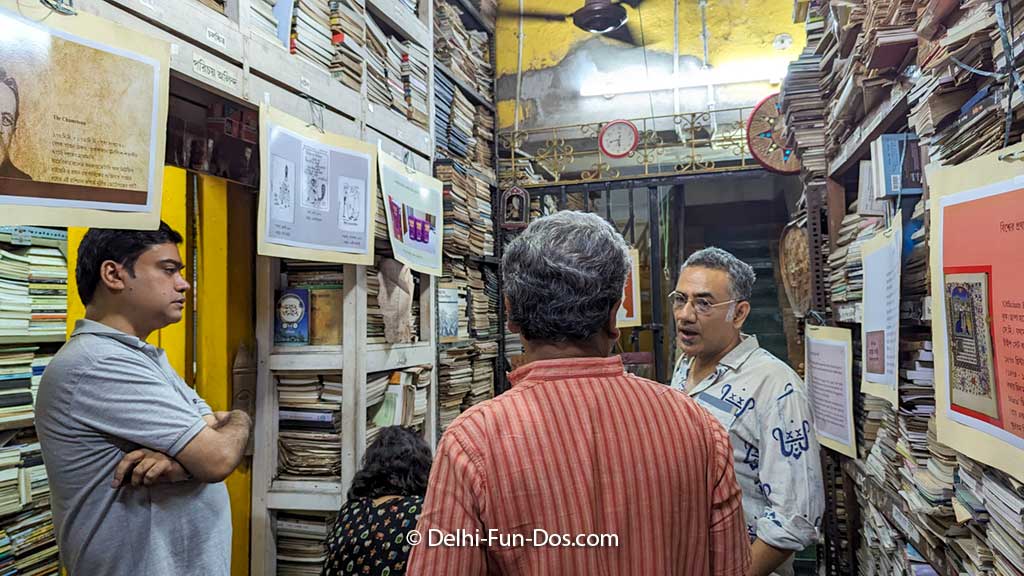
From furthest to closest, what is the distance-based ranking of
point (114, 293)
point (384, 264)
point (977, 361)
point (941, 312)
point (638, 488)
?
1. point (384, 264)
2. point (114, 293)
3. point (941, 312)
4. point (977, 361)
5. point (638, 488)

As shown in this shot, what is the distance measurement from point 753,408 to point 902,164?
0.85 metres

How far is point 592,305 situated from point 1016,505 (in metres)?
0.77

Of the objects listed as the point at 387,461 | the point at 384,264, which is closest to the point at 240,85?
the point at 384,264

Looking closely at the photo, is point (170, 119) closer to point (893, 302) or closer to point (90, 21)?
point (90, 21)

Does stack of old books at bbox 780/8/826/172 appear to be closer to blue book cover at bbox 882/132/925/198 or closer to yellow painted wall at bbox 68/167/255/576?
blue book cover at bbox 882/132/925/198

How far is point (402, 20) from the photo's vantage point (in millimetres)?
3172

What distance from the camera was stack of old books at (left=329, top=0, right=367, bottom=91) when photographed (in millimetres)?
2520

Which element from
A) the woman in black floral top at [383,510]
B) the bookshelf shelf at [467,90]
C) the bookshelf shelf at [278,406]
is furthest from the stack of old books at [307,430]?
the bookshelf shelf at [467,90]

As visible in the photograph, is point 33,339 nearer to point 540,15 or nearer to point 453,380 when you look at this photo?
point 453,380

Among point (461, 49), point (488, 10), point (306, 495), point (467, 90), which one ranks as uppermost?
point (488, 10)

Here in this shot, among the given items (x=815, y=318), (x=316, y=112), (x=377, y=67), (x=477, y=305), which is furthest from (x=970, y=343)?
(x=477, y=305)

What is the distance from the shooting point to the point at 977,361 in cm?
113

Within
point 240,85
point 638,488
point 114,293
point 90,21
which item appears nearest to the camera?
point 638,488

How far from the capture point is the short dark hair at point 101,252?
1.62 meters
